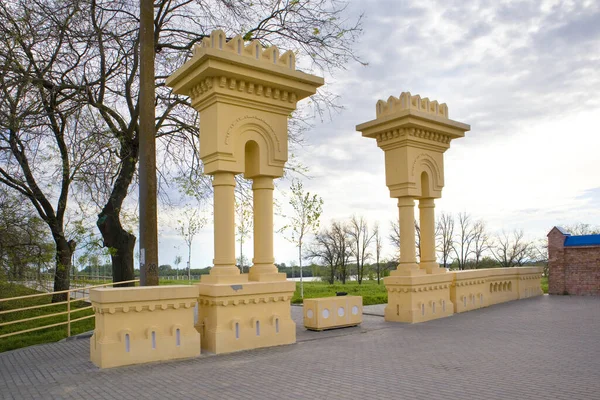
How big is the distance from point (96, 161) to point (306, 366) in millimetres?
9200

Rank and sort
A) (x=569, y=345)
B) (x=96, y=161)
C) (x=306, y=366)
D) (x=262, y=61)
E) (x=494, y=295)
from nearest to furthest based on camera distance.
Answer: (x=306, y=366), (x=569, y=345), (x=262, y=61), (x=96, y=161), (x=494, y=295)

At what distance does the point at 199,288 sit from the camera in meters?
8.85

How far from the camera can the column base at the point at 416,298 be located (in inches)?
471

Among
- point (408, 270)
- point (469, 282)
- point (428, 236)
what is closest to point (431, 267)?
point (428, 236)

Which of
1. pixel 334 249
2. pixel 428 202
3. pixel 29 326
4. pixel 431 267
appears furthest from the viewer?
pixel 334 249

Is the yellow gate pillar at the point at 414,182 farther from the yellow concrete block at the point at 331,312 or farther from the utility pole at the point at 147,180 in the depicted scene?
the utility pole at the point at 147,180

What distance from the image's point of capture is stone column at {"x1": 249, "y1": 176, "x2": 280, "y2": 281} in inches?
376

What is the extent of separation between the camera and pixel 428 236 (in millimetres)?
13289

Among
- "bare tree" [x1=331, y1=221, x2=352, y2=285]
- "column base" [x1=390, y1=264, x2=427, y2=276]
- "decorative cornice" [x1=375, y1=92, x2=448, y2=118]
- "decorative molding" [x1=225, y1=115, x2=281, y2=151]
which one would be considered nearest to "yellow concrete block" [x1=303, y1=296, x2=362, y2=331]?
"column base" [x1=390, y1=264, x2=427, y2=276]

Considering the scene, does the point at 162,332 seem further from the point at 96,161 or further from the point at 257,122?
the point at 96,161

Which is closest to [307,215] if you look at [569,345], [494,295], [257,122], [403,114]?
[494,295]

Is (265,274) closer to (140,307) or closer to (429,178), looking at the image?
(140,307)

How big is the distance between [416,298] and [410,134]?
13.7 feet

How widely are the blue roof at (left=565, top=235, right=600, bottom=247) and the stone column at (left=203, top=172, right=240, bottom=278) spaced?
1416cm
